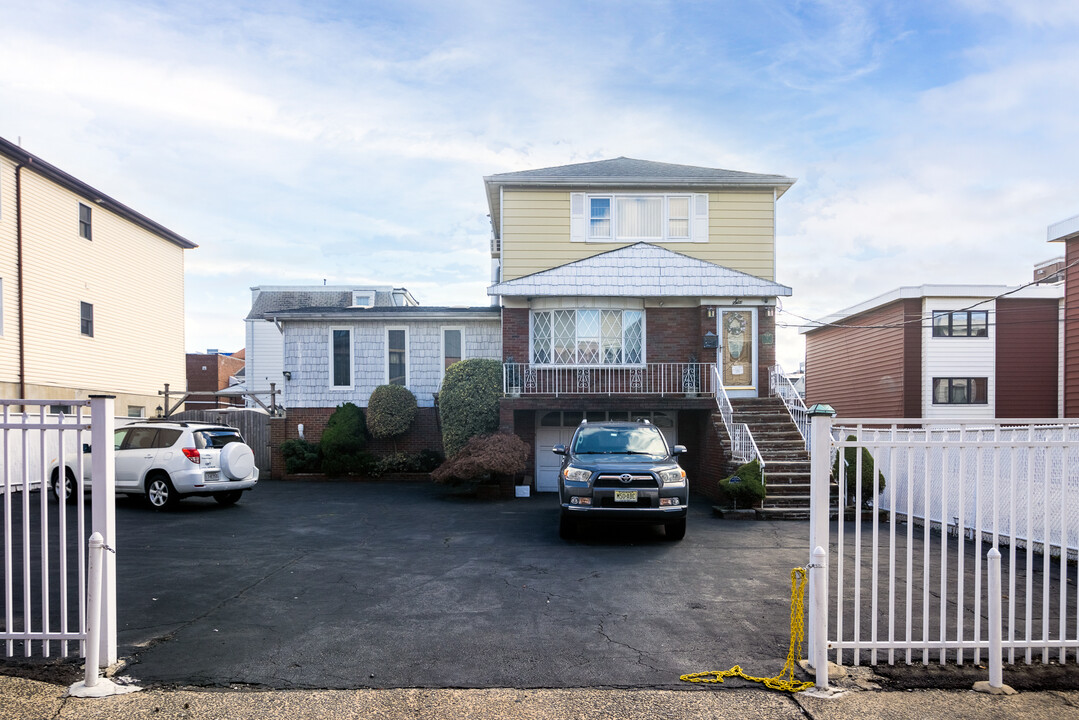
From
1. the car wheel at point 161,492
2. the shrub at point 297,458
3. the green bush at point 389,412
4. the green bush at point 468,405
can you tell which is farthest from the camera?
the shrub at point 297,458

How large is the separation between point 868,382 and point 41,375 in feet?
88.2

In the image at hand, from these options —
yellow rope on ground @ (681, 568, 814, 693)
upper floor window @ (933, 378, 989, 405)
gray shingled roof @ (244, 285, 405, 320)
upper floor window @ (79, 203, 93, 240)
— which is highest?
upper floor window @ (79, 203, 93, 240)

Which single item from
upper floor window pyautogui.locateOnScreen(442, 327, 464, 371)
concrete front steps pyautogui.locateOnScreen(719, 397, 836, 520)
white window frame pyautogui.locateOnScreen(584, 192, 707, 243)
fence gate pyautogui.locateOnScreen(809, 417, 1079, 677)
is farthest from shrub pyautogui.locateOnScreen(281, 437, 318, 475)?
fence gate pyautogui.locateOnScreen(809, 417, 1079, 677)

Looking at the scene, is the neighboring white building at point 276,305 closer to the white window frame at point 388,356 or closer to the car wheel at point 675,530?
the white window frame at point 388,356

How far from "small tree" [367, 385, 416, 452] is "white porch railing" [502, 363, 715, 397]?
10.8ft

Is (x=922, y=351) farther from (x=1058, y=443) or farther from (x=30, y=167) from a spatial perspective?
(x=30, y=167)

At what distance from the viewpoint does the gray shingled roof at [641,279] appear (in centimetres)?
1756

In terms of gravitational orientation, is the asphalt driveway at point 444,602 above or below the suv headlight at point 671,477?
→ below

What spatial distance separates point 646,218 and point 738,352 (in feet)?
14.0

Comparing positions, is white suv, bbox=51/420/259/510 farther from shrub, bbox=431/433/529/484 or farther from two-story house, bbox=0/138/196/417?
two-story house, bbox=0/138/196/417

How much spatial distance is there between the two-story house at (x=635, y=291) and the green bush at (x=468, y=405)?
0.56 metres

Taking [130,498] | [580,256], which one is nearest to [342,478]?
[130,498]

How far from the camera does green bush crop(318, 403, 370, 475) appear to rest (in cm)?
1856

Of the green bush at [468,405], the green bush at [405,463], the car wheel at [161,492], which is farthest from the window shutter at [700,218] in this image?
the car wheel at [161,492]
